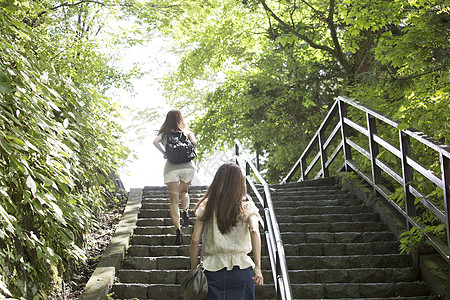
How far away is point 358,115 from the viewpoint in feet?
29.0

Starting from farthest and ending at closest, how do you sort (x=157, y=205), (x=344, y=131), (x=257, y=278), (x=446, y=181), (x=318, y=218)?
(x=344, y=131)
(x=157, y=205)
(x=318, y=218)
(x=446, y=181)
(x=257, y=278)

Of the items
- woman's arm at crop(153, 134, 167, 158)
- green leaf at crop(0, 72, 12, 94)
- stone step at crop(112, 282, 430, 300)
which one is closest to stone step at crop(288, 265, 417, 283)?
stone step at crop(112, 282, 430, 300)

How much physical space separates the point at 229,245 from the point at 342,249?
280 centimetres

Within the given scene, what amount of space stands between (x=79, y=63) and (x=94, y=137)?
2.42m

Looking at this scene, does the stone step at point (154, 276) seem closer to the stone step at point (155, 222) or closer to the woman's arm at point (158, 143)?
the woman's arm at point (158, 143)

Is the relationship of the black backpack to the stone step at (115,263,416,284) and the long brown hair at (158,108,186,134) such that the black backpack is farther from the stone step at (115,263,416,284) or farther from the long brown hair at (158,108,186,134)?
the stone step at (115,263,416,284)

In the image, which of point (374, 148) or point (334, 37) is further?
point (334, 37)

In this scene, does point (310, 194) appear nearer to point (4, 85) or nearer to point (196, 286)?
point (196, 286)

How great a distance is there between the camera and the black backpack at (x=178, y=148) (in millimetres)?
5891

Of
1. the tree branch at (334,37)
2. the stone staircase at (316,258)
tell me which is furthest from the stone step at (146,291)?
the tree branch at (334,37)

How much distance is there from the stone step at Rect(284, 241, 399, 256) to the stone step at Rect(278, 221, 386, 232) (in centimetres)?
57

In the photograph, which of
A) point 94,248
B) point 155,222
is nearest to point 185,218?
point 155,222

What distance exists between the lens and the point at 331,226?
6.36 metres

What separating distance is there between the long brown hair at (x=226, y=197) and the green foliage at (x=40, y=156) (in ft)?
3.56
